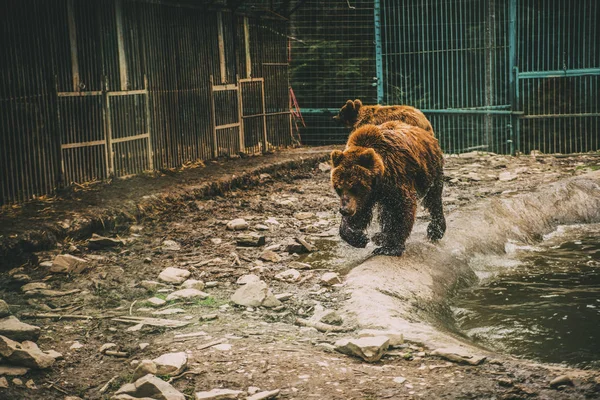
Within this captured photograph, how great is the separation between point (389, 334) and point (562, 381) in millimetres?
1194

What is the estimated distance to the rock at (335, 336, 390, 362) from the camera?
4.61 meters

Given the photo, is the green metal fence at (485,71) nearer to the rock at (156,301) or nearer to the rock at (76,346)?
the rock at (156,301)

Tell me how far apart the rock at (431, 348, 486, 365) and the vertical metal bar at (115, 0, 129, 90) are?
26.1ft

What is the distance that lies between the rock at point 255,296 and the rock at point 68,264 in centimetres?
193

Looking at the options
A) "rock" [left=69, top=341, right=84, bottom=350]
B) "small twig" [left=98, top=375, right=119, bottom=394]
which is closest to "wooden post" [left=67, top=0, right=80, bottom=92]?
"rock" [left=69, top=341, right=84, bottom=350]

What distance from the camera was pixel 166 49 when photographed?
12164 mm

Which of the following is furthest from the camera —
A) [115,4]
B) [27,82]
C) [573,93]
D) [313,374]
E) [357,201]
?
[573,93]

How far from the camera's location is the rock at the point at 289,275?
6.81 m

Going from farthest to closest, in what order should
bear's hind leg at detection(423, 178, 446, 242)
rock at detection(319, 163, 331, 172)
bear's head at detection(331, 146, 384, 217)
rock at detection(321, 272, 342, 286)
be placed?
rock at detection(319, 163, 331, 172) < bear's hind leg at detection(423, 178, 446, 242) < bear's head at detection(331, 146, 384, 217) < rock at detection(321, 272, 342, 286)

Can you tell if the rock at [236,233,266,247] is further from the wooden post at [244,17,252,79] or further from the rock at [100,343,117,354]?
the wooden post at [244,17,252,79]

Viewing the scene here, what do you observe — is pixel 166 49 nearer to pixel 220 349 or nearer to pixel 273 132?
pixel 273 132

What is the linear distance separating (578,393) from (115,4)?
916 centimetres

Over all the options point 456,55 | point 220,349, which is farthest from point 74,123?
point 456,55

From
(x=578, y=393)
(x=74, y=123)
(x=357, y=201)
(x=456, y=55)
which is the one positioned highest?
(x=456, y=55)
